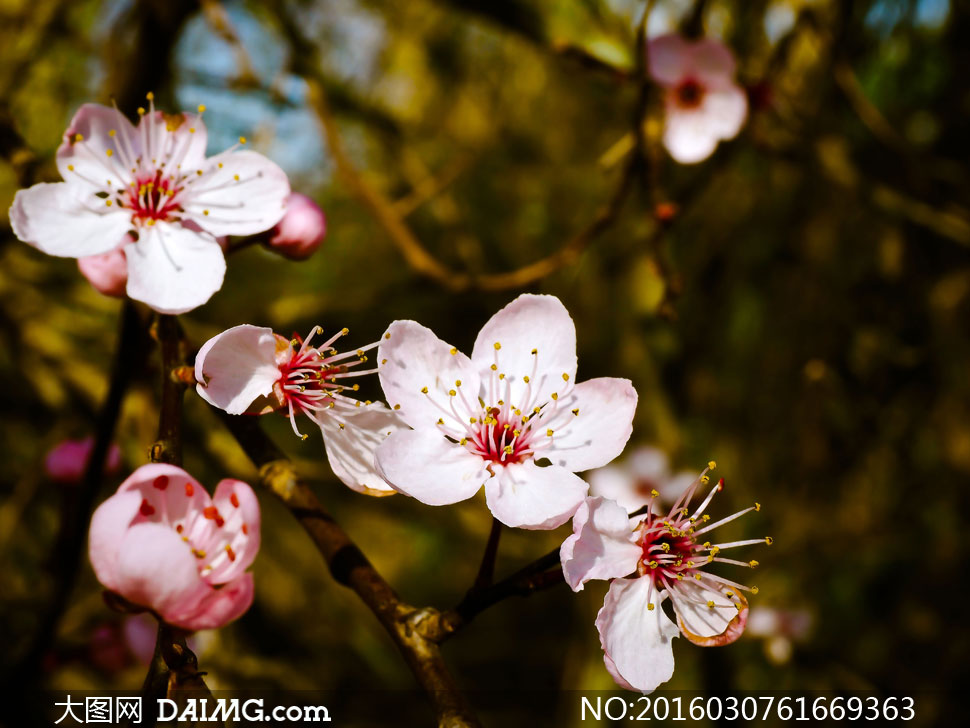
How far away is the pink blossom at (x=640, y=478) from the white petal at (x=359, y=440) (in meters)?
1.21

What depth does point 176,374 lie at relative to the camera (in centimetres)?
66

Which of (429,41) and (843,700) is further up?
(429,41)

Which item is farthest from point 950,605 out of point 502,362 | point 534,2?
point 502,362

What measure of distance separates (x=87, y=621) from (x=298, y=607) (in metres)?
0.75

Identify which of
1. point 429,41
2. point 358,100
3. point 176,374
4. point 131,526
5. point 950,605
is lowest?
point 131,526

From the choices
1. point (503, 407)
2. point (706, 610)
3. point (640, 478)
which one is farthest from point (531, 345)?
point (640, 478)

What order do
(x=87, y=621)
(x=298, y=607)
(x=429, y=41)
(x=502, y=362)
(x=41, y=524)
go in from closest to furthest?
(x=502, y=362)
(x=87, y=621)
(x=41, y=524)
(x=298, y=607)
(x=429, y=41)

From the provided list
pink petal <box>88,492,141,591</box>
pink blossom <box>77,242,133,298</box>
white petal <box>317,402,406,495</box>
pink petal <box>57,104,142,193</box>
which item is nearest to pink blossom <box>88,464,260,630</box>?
pink petal <box>88,492,141,591</box>

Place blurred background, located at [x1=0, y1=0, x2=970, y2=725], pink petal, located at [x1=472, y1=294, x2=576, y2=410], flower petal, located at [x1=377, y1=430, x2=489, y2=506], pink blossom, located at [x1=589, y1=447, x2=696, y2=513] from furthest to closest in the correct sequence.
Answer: pink blossom, located at [x1=589, y1=447, x2=696, y2=513] → blurred background, located at [x1=0, y1=0, x2=970, y2=725] → pink petal, located at [x1=472, y1=294, x2=576, y2=410] → flower petal, located at [x1=377, y1=430, x2=489, y2=506]

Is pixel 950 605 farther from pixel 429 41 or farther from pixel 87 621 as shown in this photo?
pixel 429 41

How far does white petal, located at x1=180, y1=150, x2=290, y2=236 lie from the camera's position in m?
0.78

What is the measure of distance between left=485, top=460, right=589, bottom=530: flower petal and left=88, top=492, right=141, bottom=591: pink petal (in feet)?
0.85

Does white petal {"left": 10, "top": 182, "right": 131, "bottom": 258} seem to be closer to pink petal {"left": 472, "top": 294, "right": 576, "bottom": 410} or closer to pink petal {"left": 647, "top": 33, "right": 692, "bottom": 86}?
pink petal {"left": 472, "top": 294, "right": 576, "bottom": 410}

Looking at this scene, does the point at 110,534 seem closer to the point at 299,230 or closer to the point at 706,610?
the point at 299,230
